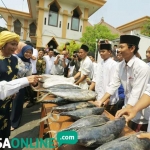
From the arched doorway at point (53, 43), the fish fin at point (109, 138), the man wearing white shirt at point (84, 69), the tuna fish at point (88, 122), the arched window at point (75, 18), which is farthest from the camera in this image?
the arched window at point (75, 18)

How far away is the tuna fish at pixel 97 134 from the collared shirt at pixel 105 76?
69.9 inches

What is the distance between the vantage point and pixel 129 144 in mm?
1171

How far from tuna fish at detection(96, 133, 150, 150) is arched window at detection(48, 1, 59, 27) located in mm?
16177

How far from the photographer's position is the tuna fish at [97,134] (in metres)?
1.23

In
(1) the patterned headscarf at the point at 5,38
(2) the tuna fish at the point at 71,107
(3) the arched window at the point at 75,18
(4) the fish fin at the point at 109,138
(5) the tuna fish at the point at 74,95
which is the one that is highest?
(3) the arched window at the point at 75,18

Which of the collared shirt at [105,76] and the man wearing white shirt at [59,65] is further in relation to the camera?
the man wearing white shirt at [59,65]

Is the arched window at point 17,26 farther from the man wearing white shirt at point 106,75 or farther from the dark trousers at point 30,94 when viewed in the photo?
the man wearing white shirt at point 106,75

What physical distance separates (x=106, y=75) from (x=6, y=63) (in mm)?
1670

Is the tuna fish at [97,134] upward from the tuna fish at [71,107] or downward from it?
downward

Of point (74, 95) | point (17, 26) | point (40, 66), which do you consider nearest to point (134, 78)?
point (74, 95)

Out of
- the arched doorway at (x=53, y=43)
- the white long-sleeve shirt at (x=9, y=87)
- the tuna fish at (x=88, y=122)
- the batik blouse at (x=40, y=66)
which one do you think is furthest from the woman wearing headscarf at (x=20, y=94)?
the arched doorway at (x=53, y=43)

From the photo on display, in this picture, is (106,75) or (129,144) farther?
(106,75)

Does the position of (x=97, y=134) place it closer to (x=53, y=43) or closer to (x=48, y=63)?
(x=48, y=63)

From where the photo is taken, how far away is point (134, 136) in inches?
50.4
